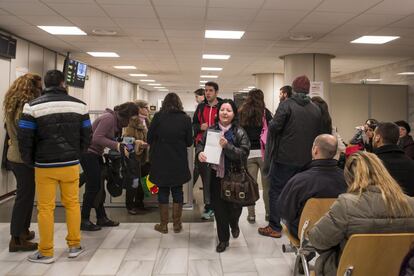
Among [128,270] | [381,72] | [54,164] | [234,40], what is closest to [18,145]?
[54,164]

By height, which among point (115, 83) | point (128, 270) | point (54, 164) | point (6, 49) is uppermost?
point (115, 83)

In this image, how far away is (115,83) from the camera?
570 inches

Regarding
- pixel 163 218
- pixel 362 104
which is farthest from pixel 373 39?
pixel 163 218

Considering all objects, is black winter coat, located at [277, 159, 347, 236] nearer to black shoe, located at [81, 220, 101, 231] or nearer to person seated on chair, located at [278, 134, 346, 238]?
person seated on chair, located at [278, 134, 346, 238]

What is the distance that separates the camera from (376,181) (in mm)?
1843

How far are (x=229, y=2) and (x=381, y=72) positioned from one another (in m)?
6.93

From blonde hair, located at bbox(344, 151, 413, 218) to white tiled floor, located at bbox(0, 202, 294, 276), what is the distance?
1.50 meters

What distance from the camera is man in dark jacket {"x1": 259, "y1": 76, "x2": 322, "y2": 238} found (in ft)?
12.1

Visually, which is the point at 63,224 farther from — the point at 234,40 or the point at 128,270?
the point at 234,40

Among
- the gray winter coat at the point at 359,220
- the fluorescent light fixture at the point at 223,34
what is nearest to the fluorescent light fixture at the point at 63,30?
the fluorescent light fixture at the point at 223,34

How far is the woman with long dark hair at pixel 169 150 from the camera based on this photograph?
3941 mm

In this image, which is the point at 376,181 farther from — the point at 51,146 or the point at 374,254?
the point at 51,146

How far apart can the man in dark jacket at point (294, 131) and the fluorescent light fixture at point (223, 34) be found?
2.71 metres

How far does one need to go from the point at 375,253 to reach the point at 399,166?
1364 millimetres
